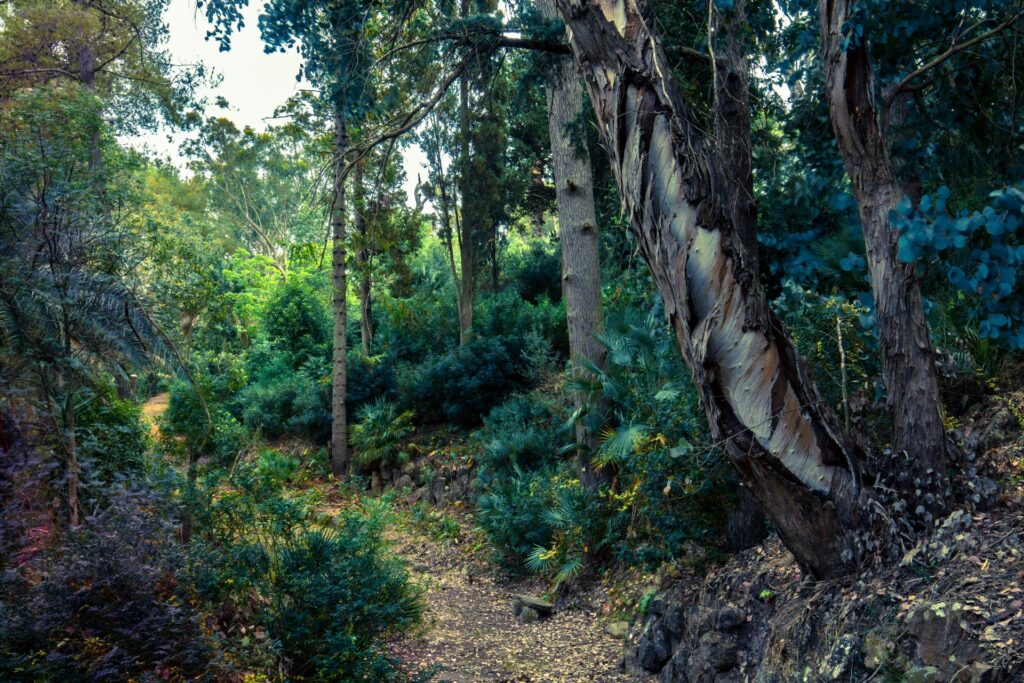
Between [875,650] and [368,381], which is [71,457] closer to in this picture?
[875,650]

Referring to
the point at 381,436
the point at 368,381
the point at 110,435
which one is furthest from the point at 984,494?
the point at 368,381

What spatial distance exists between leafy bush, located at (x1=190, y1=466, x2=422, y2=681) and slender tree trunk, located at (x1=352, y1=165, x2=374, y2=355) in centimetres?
926

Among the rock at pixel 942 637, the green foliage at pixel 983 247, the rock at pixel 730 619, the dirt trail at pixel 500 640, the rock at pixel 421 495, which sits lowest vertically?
the dirt trail at pixel 500 640

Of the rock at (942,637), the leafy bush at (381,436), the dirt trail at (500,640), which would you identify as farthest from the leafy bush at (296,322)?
the rock at (942,637)

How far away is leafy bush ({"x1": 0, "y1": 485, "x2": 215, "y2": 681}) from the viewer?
393cm

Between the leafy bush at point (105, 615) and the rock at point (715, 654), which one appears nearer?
the leafy bush at point (105, 615)

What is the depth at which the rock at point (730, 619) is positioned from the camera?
503 centimetres

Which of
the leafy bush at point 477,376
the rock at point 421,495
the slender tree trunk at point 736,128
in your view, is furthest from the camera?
the leafy bush at point 477,376

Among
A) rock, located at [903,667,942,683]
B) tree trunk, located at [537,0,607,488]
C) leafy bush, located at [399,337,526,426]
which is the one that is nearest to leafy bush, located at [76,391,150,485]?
leafy bush, located at [399,337,526,426]

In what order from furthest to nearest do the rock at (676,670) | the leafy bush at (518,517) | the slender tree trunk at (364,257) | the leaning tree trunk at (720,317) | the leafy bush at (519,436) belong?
the slender tree trunk at (364,257) < the leafy bush at (519,436) < the leafy bush at (518,517) < the rock at (676,670) < the leaning tree trunk at (720,317)

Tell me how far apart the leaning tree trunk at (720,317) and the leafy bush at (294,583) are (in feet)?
9.16

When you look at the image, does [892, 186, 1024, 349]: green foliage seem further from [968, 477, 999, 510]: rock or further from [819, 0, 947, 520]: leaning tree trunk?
[968, 477, 999, 510]: rock

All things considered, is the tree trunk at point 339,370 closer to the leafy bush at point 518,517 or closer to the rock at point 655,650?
the leafy bush at point 518,517

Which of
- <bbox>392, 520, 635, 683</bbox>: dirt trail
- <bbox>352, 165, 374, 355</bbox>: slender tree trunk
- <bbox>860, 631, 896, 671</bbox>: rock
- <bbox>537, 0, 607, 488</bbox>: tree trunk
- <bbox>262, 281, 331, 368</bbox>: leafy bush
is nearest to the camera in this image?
<bbox>860, 631, 896, 671</bbox>: rock
